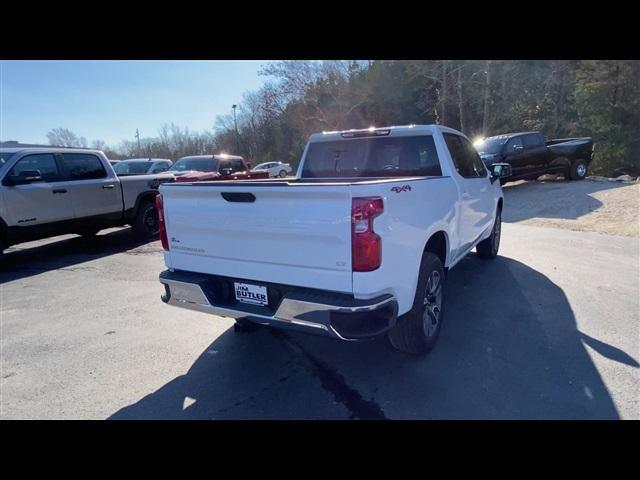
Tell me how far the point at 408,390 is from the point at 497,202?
436cm

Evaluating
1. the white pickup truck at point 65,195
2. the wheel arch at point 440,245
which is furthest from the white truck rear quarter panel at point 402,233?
the white pickup truck at point 65,195

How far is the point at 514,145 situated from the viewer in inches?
509

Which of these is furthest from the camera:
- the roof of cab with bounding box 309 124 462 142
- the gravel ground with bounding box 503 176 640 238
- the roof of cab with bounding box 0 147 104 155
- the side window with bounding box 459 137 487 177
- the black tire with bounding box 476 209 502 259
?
the gravel ground with bounding box 503 176 640 238

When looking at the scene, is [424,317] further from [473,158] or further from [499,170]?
[499,170]

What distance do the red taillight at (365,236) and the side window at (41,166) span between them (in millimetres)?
7280

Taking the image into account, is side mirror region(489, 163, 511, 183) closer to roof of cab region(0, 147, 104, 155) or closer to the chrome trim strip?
the chrome trim strip

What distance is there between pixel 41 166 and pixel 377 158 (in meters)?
6.81

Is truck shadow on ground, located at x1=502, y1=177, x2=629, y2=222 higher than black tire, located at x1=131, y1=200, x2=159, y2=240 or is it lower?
lower

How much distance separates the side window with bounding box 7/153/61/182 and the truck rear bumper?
19.8ft

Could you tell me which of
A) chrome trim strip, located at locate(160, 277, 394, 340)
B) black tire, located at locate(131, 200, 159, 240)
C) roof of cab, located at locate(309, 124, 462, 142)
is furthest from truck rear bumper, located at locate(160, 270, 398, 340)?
black tire, located at locate(131, 200, 159, 240)

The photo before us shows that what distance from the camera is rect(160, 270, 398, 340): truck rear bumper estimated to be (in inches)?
96.3

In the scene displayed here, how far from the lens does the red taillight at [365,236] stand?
7.89 feet

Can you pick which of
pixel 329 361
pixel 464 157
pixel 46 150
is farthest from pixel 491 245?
pixel 46 150

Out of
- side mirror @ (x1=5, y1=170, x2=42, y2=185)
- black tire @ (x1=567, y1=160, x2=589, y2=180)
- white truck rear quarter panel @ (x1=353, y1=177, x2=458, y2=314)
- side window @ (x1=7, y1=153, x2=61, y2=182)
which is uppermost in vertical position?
side window @ (x1=7, y1=153, x2=61, y2=182)
